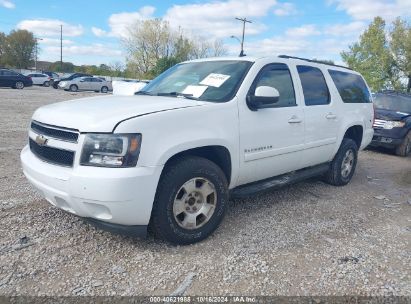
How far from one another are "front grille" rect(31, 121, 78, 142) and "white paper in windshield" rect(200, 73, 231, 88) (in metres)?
1.53

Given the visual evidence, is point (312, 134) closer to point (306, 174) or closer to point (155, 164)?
point (306, 174)

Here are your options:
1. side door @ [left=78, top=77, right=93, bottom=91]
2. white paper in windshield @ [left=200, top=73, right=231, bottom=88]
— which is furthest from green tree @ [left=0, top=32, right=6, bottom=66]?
white paper in windshield @ [left=200, top=73, right=231, bottom=88]

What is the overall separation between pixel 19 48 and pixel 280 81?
75.8 m

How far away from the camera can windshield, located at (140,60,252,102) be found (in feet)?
11.8

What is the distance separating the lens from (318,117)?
463 centimetres

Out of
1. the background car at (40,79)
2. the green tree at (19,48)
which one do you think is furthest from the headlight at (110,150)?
the green tree at (19,48)

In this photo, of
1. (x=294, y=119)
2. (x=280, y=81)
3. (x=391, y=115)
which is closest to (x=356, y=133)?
(x=294, y=119)

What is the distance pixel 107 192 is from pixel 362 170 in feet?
19.4

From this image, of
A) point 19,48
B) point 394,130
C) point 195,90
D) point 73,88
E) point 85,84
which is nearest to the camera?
point 195,90

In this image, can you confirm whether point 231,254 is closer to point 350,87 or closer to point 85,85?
point 350,87

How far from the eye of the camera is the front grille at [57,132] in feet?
9.38

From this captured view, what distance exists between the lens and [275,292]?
2674mm

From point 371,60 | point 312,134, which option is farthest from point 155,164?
point 371,60

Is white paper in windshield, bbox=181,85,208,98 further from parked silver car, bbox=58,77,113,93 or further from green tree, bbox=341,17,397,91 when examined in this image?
green tree, bbox=341,17,397,91
